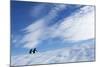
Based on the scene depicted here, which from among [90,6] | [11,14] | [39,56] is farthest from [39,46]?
[90,6]

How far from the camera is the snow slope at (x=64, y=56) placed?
256cm

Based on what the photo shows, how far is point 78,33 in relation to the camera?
9.14 ft

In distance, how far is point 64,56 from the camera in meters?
2.72

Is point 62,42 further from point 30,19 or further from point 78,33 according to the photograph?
point 30,19

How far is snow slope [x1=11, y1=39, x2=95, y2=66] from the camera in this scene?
256cm

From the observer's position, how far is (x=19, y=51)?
254cm

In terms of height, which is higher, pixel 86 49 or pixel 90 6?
pixel 90 6

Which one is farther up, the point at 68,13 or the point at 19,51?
the point at 68,13

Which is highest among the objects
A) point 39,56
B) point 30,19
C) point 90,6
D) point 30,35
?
point 90,6

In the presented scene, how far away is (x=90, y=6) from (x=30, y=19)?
758 millimetres
